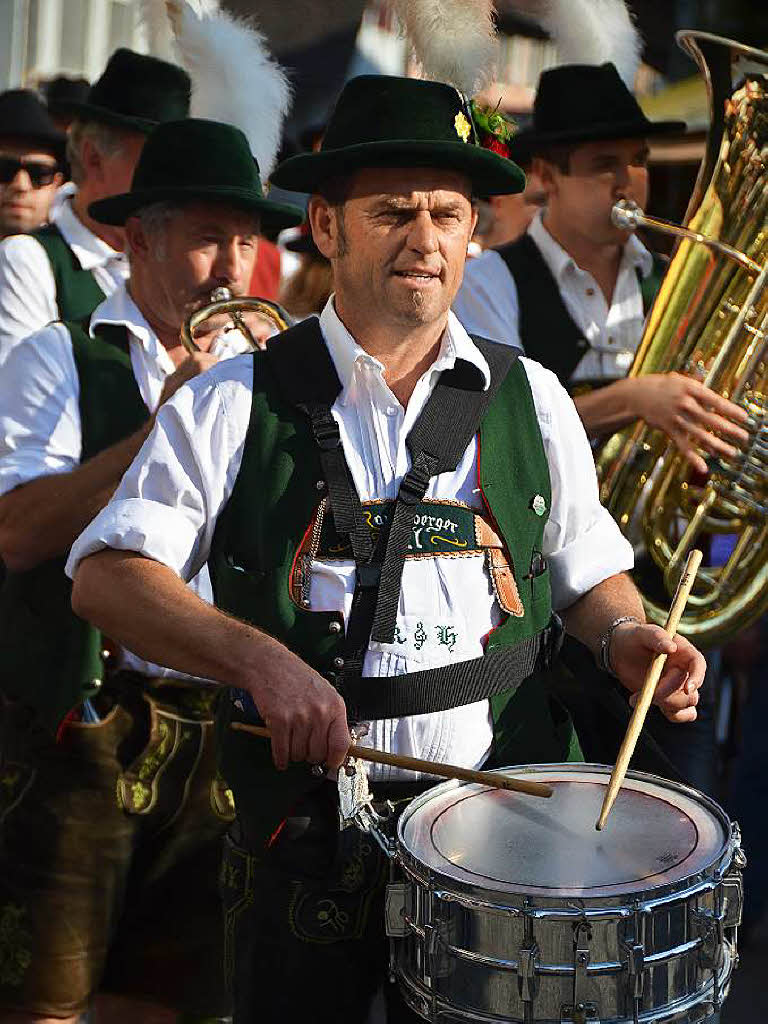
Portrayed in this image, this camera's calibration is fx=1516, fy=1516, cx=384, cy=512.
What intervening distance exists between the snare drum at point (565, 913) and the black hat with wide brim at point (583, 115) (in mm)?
2627

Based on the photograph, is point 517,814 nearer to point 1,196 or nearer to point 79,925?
point 79,925

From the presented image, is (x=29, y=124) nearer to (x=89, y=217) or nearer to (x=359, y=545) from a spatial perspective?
(x=89, y=217)

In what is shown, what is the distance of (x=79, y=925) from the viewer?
11.4 ft

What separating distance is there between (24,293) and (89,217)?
0.28 metres

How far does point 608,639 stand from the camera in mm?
2773

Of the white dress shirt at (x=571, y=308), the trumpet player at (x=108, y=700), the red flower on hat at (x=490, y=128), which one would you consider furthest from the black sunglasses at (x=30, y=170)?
the red flower on hat at (x=490, y=128)

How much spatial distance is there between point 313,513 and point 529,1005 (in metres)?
0.89

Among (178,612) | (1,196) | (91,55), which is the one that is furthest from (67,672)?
(91,55)

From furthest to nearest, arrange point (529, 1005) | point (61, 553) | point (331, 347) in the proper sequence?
1. point (61, 553)
2. point (331, 347)
3. point (529, 1005)

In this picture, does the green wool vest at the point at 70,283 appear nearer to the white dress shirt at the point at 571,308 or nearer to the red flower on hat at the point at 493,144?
the white dress shirt at the point at 571,308

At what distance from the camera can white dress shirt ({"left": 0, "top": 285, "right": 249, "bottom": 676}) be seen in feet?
11.1

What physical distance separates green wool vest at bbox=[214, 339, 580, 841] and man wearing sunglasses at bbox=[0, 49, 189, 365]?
1.52 metres

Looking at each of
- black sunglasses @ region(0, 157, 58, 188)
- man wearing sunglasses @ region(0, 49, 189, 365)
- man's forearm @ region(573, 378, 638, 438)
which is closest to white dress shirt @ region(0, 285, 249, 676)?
man wearing sunglasses @ region(0, 49, 189, 365)

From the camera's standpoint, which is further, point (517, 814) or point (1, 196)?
point (1, 196)
